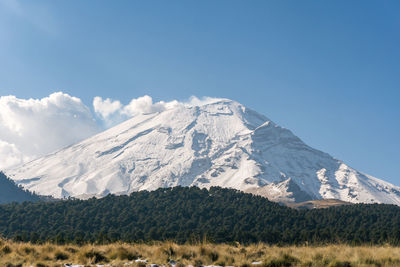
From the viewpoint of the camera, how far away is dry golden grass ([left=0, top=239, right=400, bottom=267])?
18375 mm

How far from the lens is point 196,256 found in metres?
20.5

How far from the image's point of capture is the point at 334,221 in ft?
594

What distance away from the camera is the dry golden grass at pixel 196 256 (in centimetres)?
1838

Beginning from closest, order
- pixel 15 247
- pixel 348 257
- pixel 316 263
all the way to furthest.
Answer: pixel 316 263 → pixel 348 257 → pixel 15 247

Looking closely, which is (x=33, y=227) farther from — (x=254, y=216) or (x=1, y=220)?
(x=254, y=216)

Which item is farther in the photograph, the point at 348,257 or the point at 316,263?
the point at 348,257

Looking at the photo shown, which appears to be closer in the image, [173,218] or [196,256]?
[196,256]

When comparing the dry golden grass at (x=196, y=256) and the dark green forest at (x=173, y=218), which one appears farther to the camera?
the dark green forest at (x=173, y=218)

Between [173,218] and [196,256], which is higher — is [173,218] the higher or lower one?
the lower one

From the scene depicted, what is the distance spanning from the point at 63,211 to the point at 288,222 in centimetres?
10030

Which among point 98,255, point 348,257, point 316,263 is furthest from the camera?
point 98,255

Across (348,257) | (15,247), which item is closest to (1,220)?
(15,247)

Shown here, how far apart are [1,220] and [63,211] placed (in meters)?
25.4

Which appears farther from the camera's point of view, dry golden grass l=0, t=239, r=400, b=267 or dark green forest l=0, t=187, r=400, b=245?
dark green forest l=0, t=187, r=400, b=245
